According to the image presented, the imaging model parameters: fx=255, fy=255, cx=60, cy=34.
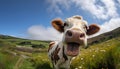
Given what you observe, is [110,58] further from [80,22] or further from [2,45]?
[2,45]

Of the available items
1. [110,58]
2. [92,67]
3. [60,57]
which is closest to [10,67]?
[60,57]

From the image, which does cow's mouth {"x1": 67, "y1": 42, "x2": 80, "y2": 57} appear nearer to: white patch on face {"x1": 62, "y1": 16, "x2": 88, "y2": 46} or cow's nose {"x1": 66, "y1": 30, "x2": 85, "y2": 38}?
cow's nose {"x1": 66, "y1": 30, "x2": 85, "y2": 38}

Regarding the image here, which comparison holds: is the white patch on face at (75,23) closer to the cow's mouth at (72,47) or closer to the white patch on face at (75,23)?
the white patch on face at (75,23)

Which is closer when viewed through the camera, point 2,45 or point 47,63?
point 2,45

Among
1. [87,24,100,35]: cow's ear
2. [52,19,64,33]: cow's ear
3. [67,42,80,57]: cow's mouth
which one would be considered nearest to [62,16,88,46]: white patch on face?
[52,19,64,33]: cow's ear

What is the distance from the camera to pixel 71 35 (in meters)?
8.48

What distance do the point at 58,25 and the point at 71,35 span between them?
254cm

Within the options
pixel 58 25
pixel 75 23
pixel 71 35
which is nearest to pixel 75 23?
pixel 75 23

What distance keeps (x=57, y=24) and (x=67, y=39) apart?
2.40 meters

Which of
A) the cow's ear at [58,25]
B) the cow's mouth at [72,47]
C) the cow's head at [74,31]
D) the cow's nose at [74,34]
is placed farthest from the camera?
the cow's ear at [58,25]

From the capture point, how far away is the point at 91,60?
1177 cm

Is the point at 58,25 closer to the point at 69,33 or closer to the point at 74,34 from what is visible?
the point at 69,33

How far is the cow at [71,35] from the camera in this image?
8.51 metres

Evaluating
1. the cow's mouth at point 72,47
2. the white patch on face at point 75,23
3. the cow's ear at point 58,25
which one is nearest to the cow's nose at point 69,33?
the cow's mouth at point 72,47
